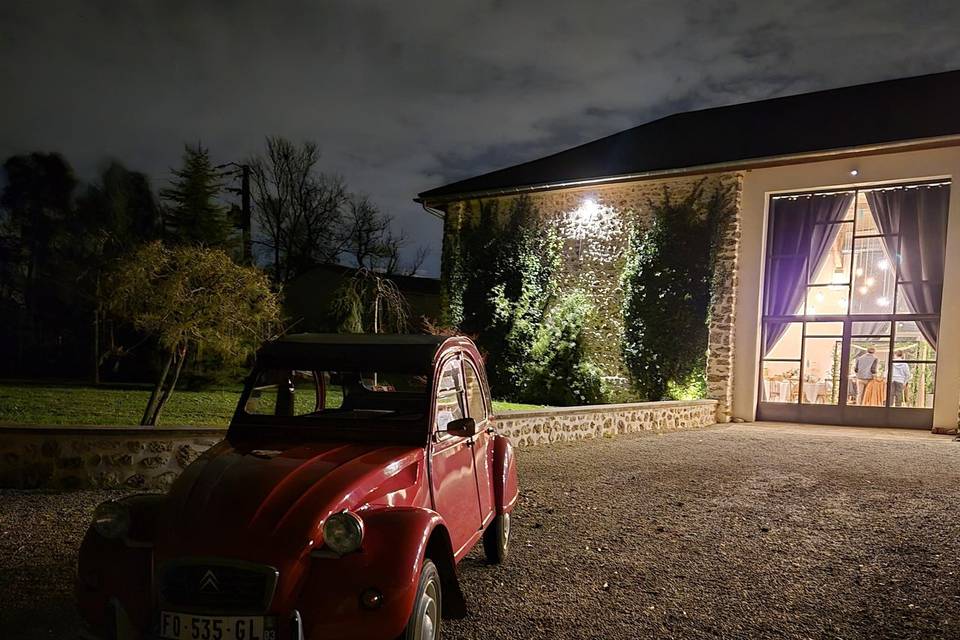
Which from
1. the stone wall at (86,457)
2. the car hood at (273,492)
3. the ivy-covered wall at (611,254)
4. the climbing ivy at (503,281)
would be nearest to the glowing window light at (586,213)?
the ivy-covered wall at (611,254)

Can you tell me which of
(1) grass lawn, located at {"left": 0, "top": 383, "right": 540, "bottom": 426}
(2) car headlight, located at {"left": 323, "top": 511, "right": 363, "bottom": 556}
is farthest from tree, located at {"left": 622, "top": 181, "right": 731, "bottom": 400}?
(2) car headlight, located at {"left": 323, "top": 511, "right": 363, "bottom": 556}

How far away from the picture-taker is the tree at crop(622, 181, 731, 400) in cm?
1409

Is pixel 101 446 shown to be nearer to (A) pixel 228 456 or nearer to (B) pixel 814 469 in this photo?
(A) pixel 228 456

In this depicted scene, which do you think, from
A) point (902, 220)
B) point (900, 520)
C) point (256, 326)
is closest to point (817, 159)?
point (902, 220)

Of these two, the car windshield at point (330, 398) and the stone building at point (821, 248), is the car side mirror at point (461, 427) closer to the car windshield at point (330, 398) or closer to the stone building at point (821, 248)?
the car windshield at point (330, 398)

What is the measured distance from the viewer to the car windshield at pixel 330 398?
3.46m

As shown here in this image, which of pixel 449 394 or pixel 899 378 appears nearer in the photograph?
pixel 449 394

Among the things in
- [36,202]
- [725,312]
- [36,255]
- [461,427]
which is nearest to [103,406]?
[461,427]

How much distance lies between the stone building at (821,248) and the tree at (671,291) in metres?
0.30

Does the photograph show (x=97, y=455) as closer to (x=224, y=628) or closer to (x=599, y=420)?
(x=224, y=628)

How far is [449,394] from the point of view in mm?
3740

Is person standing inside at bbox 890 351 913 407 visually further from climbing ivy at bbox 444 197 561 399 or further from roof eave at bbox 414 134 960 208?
climbing ivy at bbox 444 197 561 399

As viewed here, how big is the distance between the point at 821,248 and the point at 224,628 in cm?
1431

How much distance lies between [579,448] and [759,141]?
30.1 feet
